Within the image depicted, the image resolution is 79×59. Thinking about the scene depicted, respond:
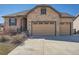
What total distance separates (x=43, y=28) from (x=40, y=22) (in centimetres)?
70

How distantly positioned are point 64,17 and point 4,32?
526cm

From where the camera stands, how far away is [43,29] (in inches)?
665

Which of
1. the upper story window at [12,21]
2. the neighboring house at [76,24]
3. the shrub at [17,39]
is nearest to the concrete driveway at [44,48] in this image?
the shrub at [17,39]

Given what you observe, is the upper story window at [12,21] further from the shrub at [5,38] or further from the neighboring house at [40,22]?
the shrub at [5,38]

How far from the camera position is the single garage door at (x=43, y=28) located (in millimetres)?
16670

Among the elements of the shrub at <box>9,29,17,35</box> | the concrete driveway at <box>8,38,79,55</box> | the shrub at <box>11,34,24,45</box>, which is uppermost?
the shrub at <box>9,29,17,35</box>

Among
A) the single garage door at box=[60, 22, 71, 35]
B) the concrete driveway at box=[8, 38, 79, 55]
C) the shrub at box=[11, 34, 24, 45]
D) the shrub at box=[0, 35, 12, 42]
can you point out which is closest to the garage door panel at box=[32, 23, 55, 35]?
the single garage door at box=[60, 22, 71, 35]

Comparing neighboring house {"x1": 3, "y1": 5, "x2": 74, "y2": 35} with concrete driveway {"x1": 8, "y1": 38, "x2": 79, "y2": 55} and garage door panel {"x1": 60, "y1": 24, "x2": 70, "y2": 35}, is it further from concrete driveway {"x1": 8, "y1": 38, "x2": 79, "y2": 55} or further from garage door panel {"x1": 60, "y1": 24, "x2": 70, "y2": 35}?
concrete driveway {"x1": 8, "y1": 38, "x2": 79, "y2": 55}

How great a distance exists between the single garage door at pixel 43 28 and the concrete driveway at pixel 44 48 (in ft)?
→ 3.59

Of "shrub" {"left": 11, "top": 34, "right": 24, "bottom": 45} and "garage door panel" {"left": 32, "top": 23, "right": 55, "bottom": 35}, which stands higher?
"garage door panel" {"left": 32, "top": 23, "right": 55, "bottom": 35}

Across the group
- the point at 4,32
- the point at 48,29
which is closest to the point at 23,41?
the point at 4,32

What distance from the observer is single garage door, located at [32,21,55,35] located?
16.7 meters

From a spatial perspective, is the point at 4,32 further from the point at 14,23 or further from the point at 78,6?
the point at 78,6
